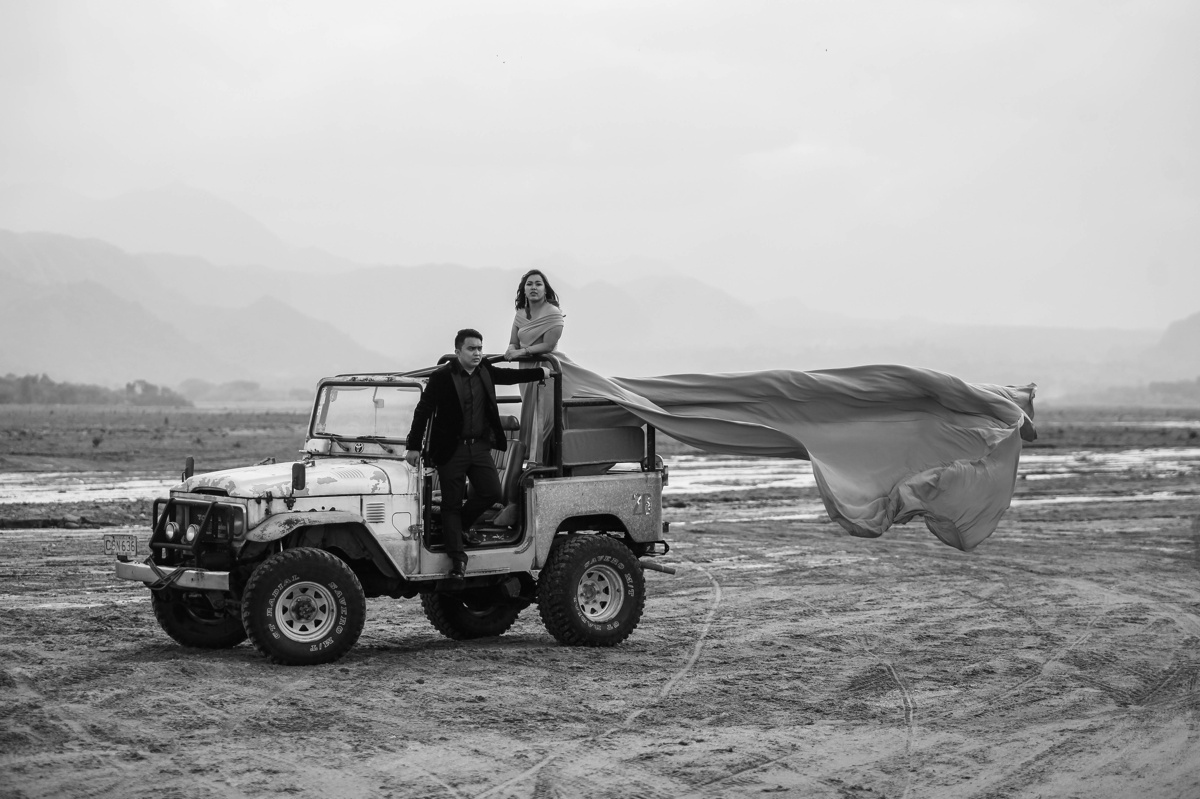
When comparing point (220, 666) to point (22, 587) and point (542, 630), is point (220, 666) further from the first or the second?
point (22, 587)

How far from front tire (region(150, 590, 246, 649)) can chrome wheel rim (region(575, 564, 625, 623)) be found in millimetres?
2755

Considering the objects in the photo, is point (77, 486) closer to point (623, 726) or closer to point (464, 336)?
point (464, 336)

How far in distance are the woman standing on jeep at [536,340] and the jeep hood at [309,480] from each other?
1.22 metres

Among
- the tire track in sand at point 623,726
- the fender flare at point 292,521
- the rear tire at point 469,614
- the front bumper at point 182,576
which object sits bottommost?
the tire track in sand at point 623,726

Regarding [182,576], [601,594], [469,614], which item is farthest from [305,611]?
[601,594]

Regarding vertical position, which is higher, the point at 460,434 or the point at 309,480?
the point at 460,434

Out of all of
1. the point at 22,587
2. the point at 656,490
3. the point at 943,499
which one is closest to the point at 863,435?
the point at 943,499

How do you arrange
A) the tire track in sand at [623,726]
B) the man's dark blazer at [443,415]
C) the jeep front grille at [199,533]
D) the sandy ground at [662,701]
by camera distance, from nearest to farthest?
the tire track in sand at [623,726]
the sandy ground at [662,701]
the jeep front grille at [199,533]
the man's dark blazer at [443,415]

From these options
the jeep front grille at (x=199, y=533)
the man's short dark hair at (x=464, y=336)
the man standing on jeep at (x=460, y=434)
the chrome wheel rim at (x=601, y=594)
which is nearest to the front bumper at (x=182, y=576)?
the jeep front grille at (x=199, y=533)

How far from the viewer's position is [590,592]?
11.7 metres

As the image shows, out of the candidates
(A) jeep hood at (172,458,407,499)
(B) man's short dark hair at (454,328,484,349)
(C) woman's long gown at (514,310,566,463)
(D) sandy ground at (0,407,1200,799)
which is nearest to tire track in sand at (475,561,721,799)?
(D) sandy ground at (0,407,1200,799)

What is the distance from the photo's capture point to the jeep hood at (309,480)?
1032cm

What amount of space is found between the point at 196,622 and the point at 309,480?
5.33 ft

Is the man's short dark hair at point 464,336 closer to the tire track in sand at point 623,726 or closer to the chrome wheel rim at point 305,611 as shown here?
the chrome wheel rim at point 305,611
